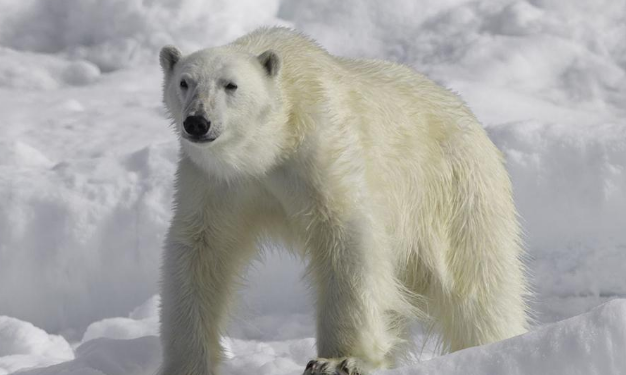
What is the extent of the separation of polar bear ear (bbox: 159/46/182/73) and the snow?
0.92 meters

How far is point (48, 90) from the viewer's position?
28.5 ft

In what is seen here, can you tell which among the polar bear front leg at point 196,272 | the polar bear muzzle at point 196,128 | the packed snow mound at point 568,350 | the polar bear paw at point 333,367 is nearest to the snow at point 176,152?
the packed snow mound at point 568,350

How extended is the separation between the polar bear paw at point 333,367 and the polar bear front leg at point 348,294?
26 mm

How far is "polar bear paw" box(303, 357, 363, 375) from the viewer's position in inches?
130

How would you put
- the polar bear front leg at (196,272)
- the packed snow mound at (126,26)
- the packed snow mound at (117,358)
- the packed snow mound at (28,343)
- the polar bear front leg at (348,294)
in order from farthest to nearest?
1. the packed snow mound at (126,26)
2. the packed snow mound at (28,343)
3. the packed snow mound at (117,358)
4. the polar bear front leg at (196,272)
5. the polar bear front leg at (348,294)

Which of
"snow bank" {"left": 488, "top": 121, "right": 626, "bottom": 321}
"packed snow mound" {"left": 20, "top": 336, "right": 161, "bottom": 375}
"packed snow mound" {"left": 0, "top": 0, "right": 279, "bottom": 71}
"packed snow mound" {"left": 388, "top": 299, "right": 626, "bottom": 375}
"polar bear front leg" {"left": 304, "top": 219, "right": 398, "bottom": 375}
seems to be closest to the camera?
"packed snow mound" {"left": 388, "top": 299, "right": 626, "bottom": 375}

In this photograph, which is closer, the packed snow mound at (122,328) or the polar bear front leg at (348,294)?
the polar bear front leg at (348,294)

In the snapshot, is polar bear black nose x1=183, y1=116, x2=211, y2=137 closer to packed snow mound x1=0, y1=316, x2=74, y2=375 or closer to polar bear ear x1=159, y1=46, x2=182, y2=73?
polar bear ear x1=159, y1=46, x2=182, y2=73

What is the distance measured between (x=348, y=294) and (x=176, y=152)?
3212 mm

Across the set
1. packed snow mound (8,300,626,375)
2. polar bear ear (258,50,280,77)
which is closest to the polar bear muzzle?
polar bear ear (258,50,280,77)

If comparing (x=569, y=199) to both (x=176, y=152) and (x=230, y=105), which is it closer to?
(x=176, y=152)

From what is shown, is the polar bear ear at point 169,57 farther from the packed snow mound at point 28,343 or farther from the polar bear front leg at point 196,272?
the packed snow mound at point 28,343

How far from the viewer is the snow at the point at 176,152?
16.2 ft

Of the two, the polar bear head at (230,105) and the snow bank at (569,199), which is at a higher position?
the polar bear head at (230,105)
